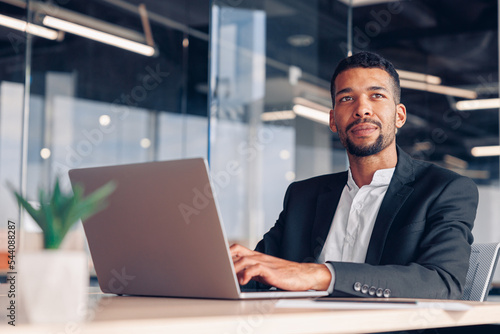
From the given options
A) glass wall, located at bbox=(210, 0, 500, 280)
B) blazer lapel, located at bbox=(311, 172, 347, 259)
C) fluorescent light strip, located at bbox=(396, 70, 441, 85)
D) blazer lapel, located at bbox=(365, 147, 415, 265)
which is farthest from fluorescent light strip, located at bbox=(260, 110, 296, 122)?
blazer lapel, located at bbox=(365, 147, 415, 265)

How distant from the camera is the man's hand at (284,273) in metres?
1.31

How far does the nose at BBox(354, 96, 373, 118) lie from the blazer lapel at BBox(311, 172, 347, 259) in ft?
0.85

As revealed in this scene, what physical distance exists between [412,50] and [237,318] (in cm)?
515

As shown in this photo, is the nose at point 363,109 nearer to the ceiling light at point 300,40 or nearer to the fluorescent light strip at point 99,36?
the ceiling light at point 300,40

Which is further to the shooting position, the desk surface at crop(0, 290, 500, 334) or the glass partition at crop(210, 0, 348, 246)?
the glass partition at crop(210, 0, 348, 246)

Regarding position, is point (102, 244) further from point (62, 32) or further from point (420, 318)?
point (62, 32)

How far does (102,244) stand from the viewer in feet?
4.60

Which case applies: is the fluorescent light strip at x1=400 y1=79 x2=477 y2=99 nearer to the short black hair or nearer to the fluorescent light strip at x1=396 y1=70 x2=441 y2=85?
the fluorescent light strip at x1=396 y1=70 x2=441 y2=85

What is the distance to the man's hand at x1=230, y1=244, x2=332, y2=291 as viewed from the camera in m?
1.31

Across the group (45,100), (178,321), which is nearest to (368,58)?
(178,321)

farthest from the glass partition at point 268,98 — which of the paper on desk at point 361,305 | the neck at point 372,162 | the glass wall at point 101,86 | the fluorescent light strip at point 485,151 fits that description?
the paper on desk at point 361,305

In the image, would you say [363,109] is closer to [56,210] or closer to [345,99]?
[345,99]

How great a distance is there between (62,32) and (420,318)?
545cm

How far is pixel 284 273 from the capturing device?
133 centimetres
